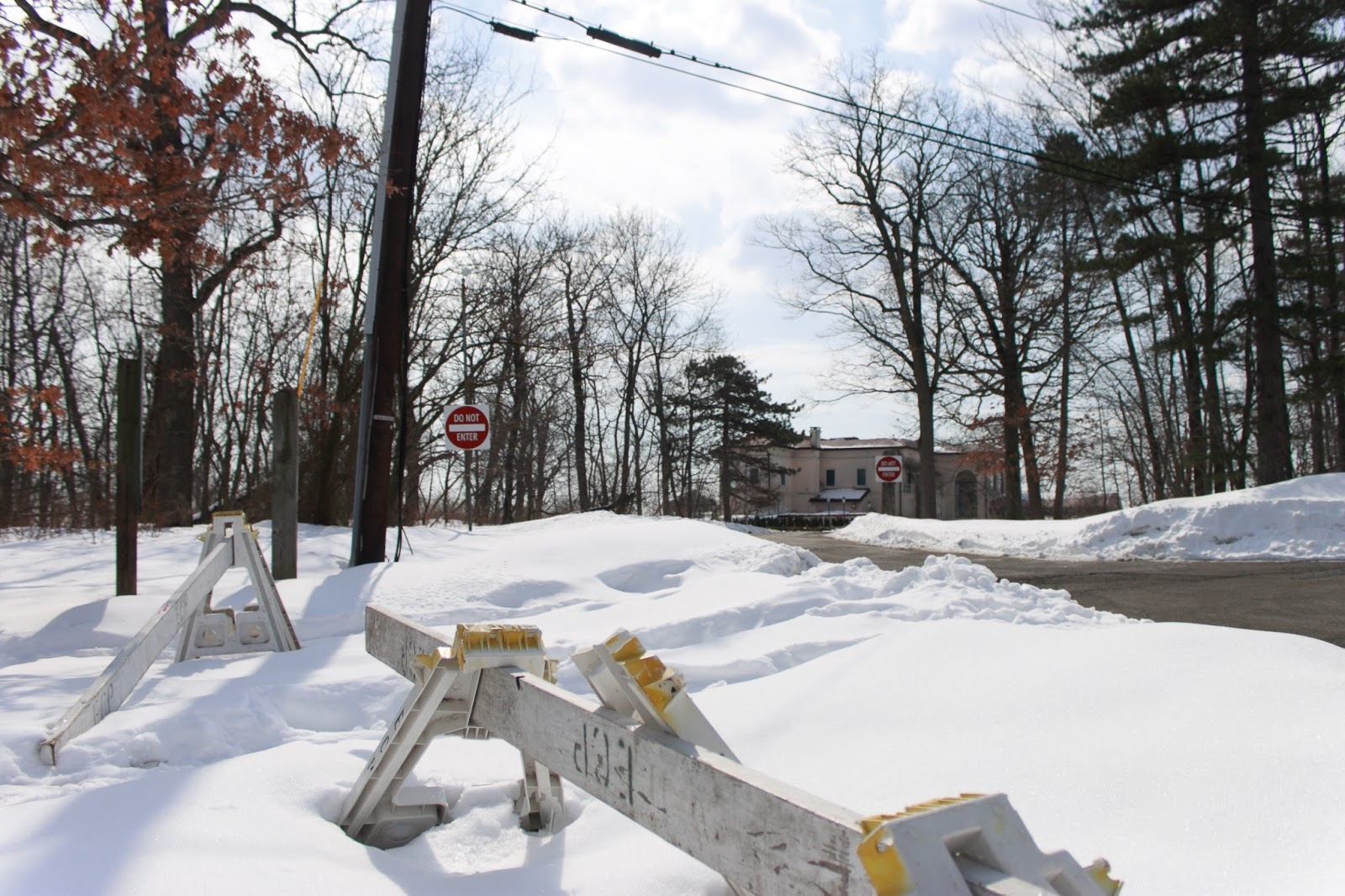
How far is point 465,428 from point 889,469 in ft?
45.5

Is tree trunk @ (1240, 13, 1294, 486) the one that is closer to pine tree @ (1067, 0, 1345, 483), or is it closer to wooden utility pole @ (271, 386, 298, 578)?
pine tree @ (1067, 0, 1345, 483)

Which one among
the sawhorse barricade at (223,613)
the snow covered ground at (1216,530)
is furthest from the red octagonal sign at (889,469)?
the sawhorse barricade at (223,613)

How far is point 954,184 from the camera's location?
31.1 m

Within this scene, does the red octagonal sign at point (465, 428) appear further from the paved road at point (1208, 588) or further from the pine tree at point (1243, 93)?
the pine tree at point (1243, 93)

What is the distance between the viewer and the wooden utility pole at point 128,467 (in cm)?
732

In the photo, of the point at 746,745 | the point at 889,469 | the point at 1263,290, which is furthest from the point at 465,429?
the point at 1263,290

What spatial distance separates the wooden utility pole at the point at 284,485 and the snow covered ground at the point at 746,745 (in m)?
1.29

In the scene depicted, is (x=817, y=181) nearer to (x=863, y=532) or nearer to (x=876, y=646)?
(x=863, y=532)

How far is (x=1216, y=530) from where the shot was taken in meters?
15.1

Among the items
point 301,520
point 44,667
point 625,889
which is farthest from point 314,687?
point 301,520

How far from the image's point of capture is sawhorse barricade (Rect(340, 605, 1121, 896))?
→ 4.62 feet

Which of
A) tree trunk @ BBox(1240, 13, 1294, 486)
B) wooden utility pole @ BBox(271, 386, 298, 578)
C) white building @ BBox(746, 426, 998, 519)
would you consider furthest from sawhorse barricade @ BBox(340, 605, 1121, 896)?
white building @ BBox(746, 426, 998, 519)

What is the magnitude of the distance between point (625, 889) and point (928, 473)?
30.1 meters

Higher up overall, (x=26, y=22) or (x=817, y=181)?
(x=817, y=181)
